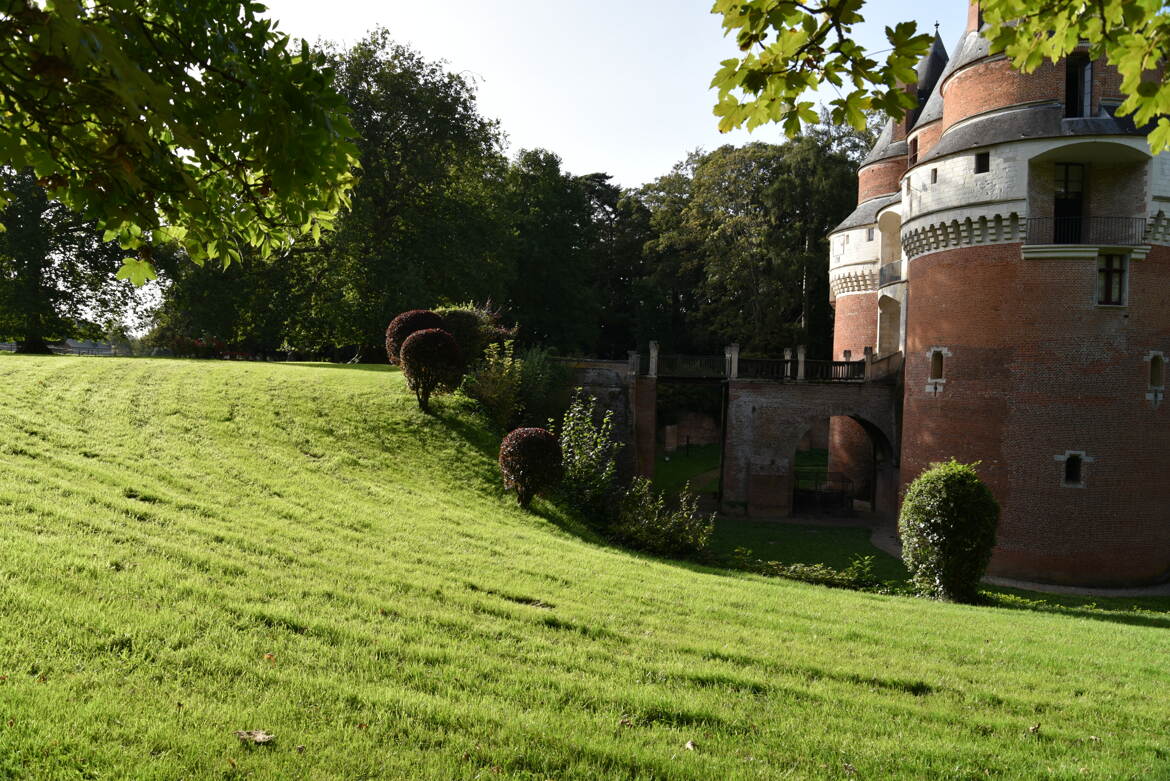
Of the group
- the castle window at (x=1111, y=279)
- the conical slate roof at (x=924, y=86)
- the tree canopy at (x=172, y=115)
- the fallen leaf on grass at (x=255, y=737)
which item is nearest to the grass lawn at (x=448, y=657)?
the fallen leaf on grass at (x=255, y=737)

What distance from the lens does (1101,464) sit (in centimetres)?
1750

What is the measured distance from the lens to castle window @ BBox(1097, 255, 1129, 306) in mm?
17688

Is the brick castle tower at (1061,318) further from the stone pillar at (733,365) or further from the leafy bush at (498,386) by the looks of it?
the leafy bush at (498,386)

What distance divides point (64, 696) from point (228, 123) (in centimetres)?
291

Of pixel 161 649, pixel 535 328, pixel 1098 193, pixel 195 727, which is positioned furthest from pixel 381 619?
pixel 535 328

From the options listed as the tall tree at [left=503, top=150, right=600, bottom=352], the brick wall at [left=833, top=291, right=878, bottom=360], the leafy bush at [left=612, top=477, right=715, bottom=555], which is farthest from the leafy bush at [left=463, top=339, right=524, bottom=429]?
the tall tree at [left=503, top=150, right=600, bottom=352]

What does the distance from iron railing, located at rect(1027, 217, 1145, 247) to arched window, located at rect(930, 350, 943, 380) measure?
3.52 metres

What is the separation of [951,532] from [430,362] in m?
11.5

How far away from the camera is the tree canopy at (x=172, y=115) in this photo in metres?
2.86

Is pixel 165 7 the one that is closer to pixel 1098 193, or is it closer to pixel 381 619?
pixel 381 619

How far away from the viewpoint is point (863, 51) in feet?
12.5

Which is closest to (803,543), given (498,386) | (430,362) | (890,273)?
(498,386)

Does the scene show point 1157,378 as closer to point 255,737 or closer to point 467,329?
point 467,329

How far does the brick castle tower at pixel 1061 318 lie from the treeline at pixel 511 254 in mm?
15330
